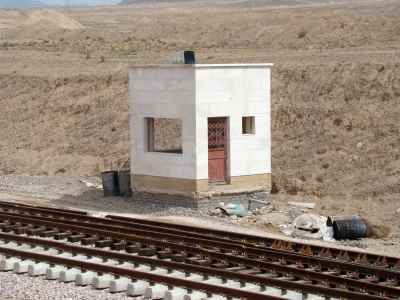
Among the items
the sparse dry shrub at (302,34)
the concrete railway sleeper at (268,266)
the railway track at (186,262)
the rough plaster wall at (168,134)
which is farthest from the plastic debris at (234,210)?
the sparse dry shrub at (302,34)

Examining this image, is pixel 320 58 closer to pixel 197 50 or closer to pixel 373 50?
pixel 373 50

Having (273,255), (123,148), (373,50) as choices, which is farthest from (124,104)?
(273,255)

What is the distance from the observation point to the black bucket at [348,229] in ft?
84.9

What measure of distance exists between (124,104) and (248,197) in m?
21.2

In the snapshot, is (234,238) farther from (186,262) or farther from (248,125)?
(248,125)

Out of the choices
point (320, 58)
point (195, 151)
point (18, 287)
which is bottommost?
point (18, 287)

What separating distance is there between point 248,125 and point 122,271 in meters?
13.6

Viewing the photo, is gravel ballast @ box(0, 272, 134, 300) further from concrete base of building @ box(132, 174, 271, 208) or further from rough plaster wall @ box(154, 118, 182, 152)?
rough plaster wall @ box(154, 118, 182, 152)

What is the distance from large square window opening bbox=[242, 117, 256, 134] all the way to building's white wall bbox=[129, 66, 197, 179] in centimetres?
231

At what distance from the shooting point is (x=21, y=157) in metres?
46.4

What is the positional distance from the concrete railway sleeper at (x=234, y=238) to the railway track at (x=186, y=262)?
0.09 ft

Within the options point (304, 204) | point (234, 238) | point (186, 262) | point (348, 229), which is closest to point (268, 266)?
point (186, 262)

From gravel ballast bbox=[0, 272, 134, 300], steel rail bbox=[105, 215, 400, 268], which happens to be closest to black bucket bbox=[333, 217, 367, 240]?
steel rail bbox=[105, 215, 400, 268]

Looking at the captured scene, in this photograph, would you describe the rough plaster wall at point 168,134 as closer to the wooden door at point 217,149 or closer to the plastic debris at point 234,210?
the wooden door at point 217,149
